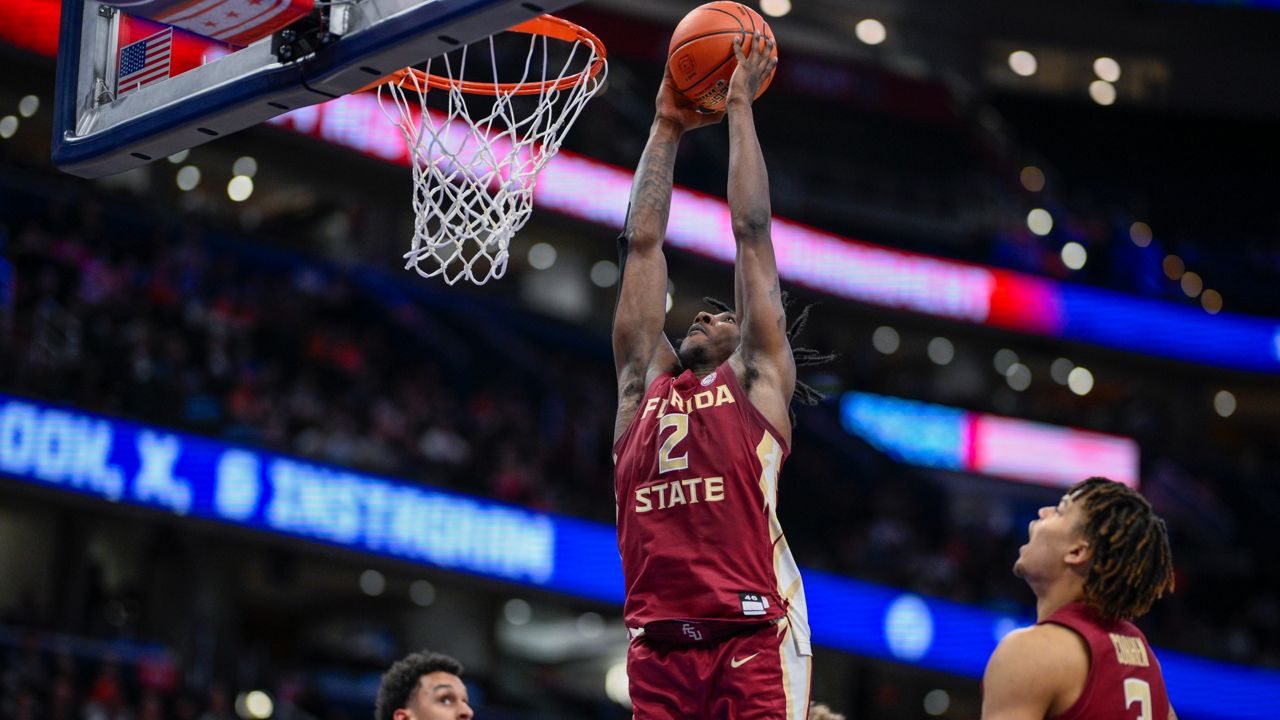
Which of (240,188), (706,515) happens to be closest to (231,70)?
(706,515)

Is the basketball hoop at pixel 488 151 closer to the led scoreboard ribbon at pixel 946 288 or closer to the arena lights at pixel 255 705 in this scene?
the arena lights at pixel 255 705

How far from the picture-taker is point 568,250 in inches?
966

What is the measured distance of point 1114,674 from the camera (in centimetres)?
357

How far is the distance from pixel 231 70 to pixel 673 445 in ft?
5.73

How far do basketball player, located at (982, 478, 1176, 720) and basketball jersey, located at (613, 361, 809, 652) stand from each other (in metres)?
0.74

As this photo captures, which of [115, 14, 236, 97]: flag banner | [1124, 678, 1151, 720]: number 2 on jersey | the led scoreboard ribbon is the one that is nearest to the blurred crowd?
the led scoreboard ribbon

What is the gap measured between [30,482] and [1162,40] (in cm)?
2194

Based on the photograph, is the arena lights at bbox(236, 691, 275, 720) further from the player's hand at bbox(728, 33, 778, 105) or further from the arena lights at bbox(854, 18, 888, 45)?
the arena lights at bbox(854, 18, 888, 45)

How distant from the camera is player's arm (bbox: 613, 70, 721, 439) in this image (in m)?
4.77

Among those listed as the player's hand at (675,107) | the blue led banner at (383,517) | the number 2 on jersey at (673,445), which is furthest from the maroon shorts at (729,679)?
the blue led banner at (383,517)

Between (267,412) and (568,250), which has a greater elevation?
(568,250)

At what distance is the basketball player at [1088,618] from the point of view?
353 cm

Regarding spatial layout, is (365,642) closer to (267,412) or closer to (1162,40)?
(267,412)

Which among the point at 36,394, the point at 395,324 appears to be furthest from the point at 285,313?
the point at 36,394
